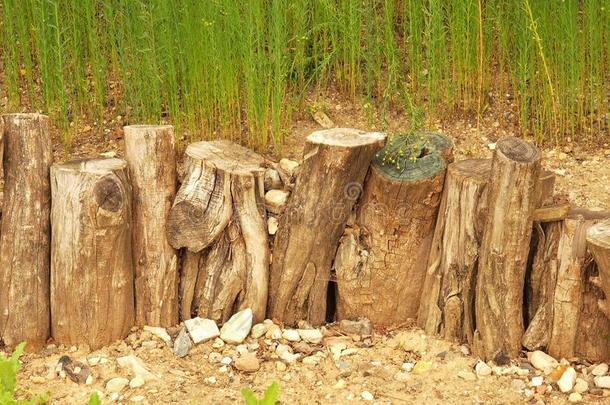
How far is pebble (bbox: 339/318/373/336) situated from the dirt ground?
44 millimetres

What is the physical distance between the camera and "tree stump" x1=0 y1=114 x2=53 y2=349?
10.7 ft

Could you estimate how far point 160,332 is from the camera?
345 cm

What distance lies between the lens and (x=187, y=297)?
3518 millimetres

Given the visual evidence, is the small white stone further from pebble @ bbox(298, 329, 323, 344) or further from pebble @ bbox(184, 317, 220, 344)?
pebble @ bbox(184, 317, 220, 344)

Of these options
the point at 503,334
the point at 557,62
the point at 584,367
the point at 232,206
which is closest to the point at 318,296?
the point at 232,206

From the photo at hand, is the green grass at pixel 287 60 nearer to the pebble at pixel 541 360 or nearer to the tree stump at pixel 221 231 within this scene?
the tree stump at pixel 221 231

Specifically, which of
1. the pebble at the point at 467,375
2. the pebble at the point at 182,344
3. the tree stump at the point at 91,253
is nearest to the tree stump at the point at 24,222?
the tree stump at the point at 91,253

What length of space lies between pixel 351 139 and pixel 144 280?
98 cm

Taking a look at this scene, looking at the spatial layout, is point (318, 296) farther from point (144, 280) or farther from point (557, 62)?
point (557, 62)

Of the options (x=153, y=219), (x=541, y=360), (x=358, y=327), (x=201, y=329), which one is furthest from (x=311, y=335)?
(x=541, y=360)

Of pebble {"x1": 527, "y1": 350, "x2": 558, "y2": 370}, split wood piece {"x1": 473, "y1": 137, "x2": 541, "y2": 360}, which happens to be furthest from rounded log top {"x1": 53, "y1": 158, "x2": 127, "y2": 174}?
pebble {"x1": 527, "y1": 350, "x2": 558, "y2": 370}

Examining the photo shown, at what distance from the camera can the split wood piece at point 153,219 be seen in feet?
11.0

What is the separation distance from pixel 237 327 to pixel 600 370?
1.34 metres

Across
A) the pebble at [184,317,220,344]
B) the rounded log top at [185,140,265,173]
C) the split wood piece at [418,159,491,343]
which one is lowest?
the pebble at [184,317,220,344]
